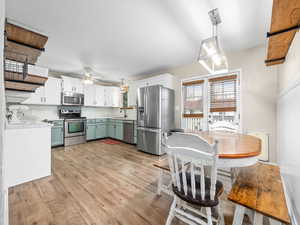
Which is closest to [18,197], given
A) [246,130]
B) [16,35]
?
[16,35]

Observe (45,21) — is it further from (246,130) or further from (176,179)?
(246,130)

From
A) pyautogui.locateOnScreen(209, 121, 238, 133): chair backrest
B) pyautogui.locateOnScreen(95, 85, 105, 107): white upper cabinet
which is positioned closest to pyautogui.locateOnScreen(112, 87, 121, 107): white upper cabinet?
pyautogui.locateOnScreen(95, 85, 105, 107): white upper cabinet

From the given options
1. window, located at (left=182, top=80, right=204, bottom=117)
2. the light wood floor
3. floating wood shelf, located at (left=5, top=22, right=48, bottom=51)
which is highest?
floating wood shelf, located at (left=5, top=22, right=48, bottom=51)

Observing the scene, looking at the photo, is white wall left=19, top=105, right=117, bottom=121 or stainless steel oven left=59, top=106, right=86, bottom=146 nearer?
white wall left=19, top=105, right=117, bottom=121

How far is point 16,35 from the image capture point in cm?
136

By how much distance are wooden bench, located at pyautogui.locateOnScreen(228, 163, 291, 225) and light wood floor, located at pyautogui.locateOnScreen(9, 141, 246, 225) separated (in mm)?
537

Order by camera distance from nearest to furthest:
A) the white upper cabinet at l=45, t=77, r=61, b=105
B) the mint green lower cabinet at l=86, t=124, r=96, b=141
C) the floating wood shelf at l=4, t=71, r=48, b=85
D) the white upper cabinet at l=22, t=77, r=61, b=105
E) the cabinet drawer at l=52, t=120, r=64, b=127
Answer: the floating wood shelf at l=4, t=71, r=48, b=85 → the white upper cabinet at l=22, t=77, r=61, b=105 → the white upper cabinet at l=45, t=77, r=61, b=105 → the cabinet drawer at l=52, t=120, r=64, b=127 → the mint green lower cabinet at l=86, t=124, r=96, b=141

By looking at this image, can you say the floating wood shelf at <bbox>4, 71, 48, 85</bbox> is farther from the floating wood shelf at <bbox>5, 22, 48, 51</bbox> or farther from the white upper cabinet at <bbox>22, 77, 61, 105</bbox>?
the white upper cabinet at <bbox>22, 77, 61, 105</bbox>

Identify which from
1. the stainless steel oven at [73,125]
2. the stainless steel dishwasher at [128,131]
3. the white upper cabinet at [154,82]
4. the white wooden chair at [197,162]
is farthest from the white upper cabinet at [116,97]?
the white wooden chair at [197,162]

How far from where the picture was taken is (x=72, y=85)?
14.6 feet

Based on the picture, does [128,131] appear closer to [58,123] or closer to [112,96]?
[112,96]

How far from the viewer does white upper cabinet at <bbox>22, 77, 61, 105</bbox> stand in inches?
147

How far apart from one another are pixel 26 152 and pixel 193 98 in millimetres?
3724

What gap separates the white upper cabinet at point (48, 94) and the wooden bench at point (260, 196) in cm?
490
